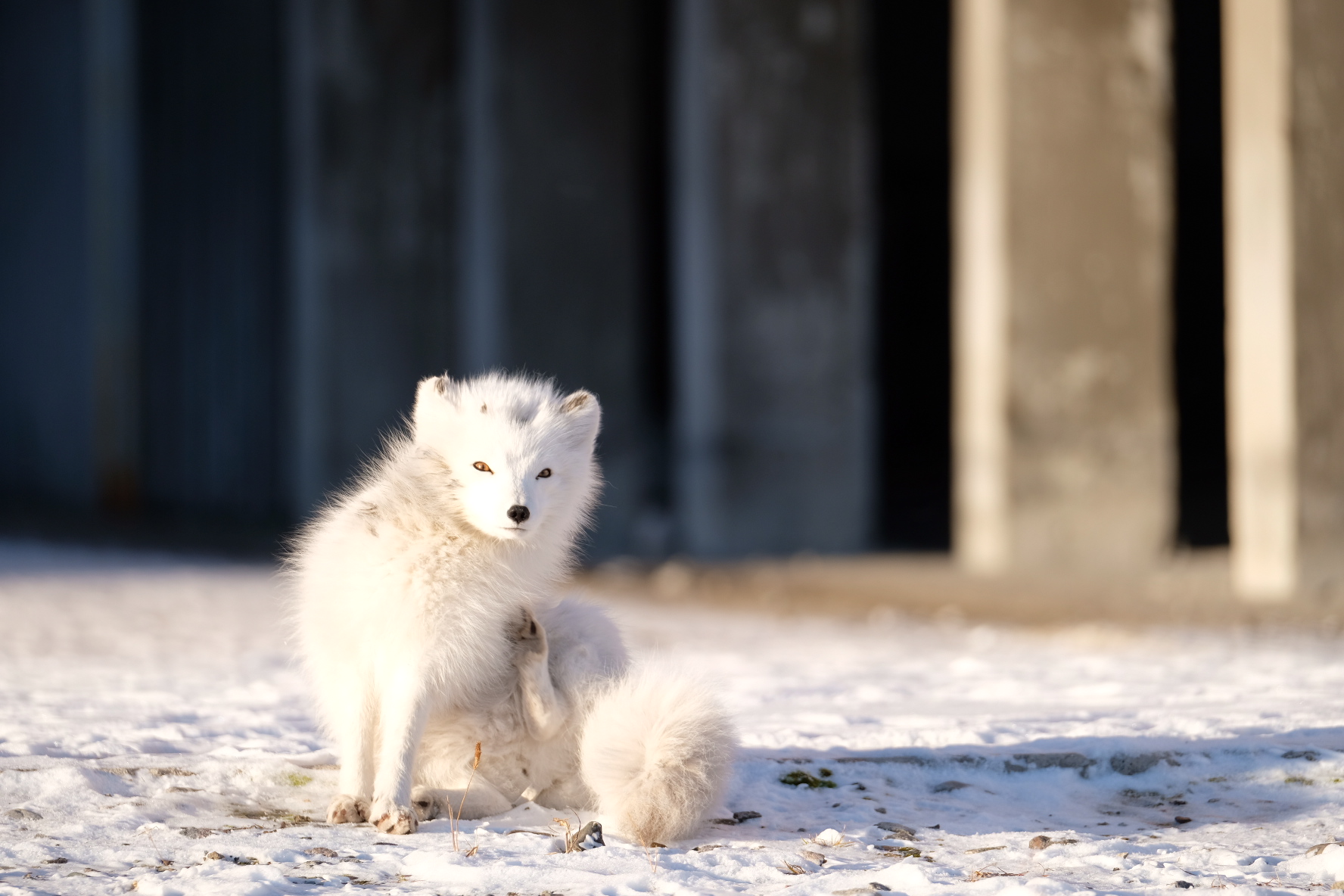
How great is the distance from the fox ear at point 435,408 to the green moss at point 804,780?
4.08 ft

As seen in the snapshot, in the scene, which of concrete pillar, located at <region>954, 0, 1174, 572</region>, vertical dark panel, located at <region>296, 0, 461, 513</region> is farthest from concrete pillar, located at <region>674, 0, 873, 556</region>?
vertical dark panel, located at <region>296, 0, 461, 513</region>

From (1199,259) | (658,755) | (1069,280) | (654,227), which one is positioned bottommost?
(658,755)

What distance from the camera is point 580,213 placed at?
43.0 ft

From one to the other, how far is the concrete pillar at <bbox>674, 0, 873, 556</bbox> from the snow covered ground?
5.93m

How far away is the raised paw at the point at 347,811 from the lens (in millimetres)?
3092

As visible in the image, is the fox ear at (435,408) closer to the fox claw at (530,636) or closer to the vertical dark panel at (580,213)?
the fox claw at (530,636)

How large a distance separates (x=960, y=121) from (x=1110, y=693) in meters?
6.40

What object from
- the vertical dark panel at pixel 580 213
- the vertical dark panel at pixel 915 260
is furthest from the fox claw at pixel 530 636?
the vertical dark panel at pixel 915 260

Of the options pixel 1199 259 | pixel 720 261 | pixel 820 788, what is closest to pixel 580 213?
pixel 720 261

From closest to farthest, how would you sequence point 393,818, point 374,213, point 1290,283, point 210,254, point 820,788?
point 393,818 → point 820,788 → point 1290,283 → point 374,213 → point 210,254

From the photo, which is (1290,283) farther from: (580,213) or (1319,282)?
(580,213)

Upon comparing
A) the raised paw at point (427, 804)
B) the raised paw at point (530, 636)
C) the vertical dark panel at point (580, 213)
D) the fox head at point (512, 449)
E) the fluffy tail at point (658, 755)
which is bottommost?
the raised paw at point (427, 804)

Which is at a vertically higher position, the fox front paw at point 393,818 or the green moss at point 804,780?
the fox front paw at point 393,818

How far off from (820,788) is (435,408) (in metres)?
1.36
